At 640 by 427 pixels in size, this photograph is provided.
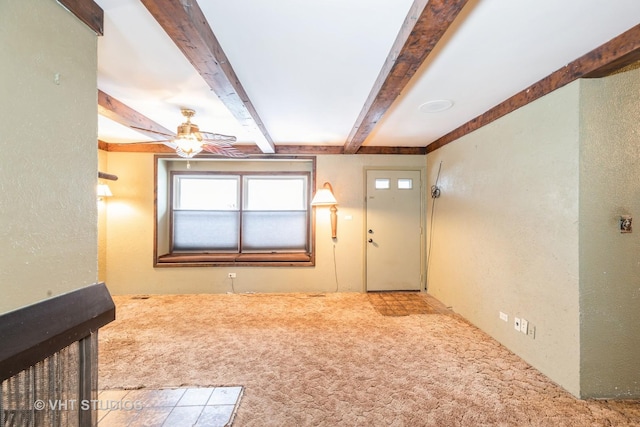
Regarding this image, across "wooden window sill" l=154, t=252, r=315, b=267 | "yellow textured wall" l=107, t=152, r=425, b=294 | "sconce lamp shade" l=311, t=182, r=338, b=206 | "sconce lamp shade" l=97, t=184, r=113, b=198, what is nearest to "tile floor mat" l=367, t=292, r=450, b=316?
"yellow textured wall" l=107, t=152, r=425, b=294

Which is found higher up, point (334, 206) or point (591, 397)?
point (334, 206)

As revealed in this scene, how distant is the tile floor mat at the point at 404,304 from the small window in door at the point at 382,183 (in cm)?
182

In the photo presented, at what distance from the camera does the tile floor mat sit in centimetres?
369

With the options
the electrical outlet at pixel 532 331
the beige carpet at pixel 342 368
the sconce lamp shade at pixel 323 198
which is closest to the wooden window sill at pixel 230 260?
the beige carpet at pixel 342 368

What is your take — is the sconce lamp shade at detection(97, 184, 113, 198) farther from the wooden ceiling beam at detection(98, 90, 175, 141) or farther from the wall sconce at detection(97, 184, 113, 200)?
the wooden ceiling beam at detection(98, 90, 175, 141)

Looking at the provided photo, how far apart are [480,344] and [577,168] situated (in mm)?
1907

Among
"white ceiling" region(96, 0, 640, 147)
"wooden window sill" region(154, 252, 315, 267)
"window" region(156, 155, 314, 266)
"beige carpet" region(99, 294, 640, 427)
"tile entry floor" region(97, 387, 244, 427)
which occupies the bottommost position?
"tile entry floor" region(97, 387, 244, 427)

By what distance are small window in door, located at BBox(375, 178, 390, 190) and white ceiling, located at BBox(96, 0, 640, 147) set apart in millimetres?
1649

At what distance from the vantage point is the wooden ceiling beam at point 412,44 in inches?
50.6

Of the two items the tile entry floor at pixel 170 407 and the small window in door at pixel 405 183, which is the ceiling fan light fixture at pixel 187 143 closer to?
the tile entry floor at pixel 170 407

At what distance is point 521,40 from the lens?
1716 millimetres

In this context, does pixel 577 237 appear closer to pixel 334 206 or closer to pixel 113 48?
pixel 334 206

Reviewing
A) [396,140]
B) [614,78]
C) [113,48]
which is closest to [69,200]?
[113,48]

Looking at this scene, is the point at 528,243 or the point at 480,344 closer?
the point at 528,243
